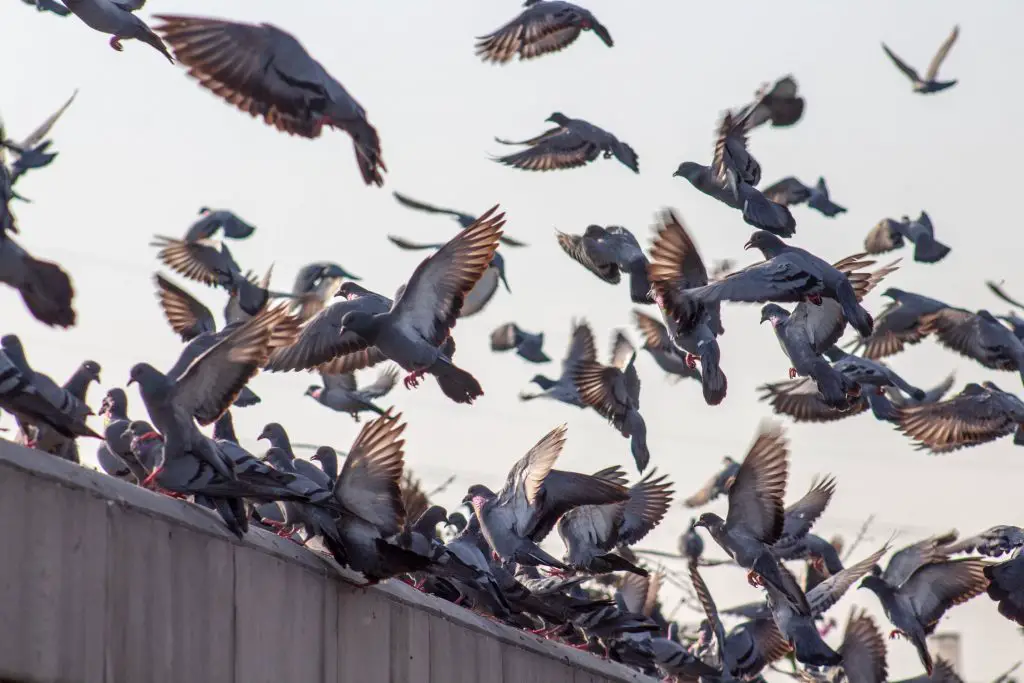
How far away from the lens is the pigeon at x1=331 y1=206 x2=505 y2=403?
13.3 metres

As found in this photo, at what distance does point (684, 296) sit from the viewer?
14523mm

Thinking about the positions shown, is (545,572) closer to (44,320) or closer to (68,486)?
(44,320)

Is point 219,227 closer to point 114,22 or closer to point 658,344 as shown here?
point 658,344

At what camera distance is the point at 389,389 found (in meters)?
23.0

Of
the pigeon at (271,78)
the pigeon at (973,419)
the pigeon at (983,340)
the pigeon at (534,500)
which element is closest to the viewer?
the pigeon at (271,78)

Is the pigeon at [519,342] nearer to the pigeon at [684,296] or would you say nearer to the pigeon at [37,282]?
the pigeon at [684,296]

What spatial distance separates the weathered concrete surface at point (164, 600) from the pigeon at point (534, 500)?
2.10m

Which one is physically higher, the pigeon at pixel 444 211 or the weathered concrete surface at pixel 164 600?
the pigeon at pixel 444 211

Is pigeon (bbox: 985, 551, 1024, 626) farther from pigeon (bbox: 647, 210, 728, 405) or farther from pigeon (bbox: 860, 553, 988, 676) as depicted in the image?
pigeon (bbox: 647, 210, 728, 405)

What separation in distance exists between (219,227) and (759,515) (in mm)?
7163

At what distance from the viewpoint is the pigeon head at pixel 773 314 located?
17.2 metres

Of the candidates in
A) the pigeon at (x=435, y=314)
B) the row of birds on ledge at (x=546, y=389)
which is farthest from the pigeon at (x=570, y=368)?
the pigeon at (x=435, y=314)

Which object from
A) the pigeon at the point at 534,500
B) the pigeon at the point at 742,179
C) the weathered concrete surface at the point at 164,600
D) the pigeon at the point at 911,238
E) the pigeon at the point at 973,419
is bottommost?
the weathered concrete surface at the point at 164,600

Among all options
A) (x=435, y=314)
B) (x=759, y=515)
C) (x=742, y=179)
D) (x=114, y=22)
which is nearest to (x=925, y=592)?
(x=759, y=515)
